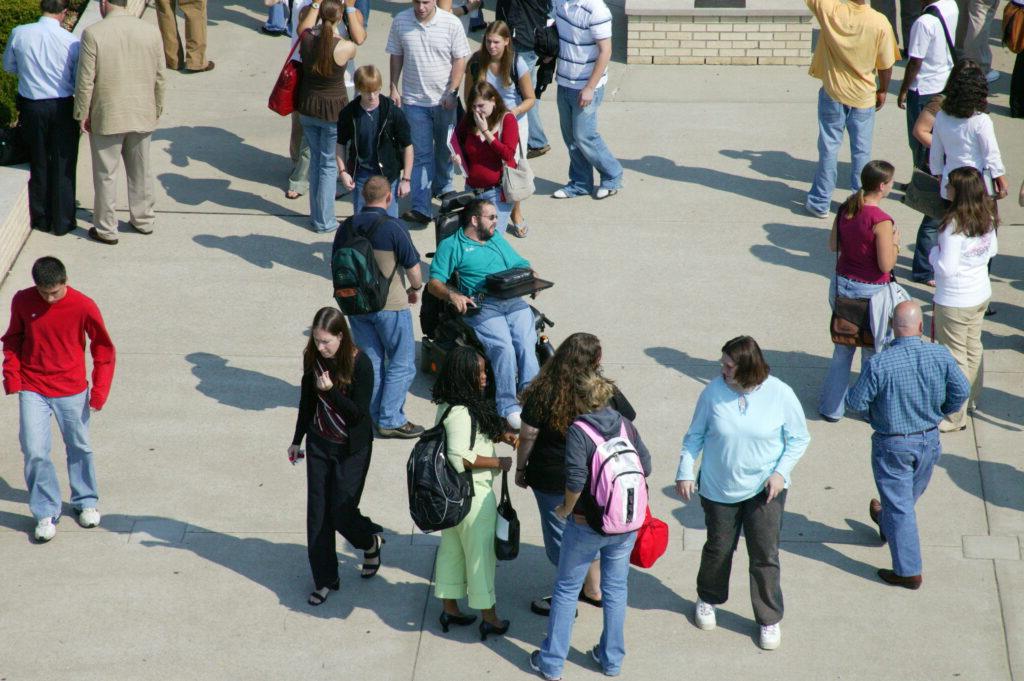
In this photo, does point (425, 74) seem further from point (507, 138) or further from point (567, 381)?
point (567, 381)

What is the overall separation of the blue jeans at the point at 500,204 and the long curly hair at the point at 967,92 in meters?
3.28

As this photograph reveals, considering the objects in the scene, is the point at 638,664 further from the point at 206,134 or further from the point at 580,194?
the point at 206,134

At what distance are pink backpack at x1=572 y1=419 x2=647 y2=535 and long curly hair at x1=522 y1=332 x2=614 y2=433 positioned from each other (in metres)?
0.09

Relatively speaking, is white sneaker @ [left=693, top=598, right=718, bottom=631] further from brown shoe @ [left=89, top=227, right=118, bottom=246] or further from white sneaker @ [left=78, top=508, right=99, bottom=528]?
brown shoe @ [left=89, top=227, right=118, bottom=246]

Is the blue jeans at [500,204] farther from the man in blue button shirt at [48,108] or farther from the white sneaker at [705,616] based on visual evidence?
the white sneaker at [705,616]

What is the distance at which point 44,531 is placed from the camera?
6918mm

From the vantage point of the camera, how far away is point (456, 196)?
28.4 feet

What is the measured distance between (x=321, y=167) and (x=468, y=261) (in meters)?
2.98

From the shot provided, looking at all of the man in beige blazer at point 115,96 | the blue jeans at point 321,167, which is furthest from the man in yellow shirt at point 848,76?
the man in beige blazer at point 115,96

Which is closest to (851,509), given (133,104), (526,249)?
(526,249)

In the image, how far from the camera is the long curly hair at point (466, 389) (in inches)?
230

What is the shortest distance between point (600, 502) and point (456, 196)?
3611mm

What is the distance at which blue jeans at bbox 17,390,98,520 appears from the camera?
6.80m

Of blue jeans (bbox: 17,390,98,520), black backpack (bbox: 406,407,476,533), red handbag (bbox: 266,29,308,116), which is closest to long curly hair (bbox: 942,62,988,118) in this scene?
black backpack (bbox: 406,407,476,533)
